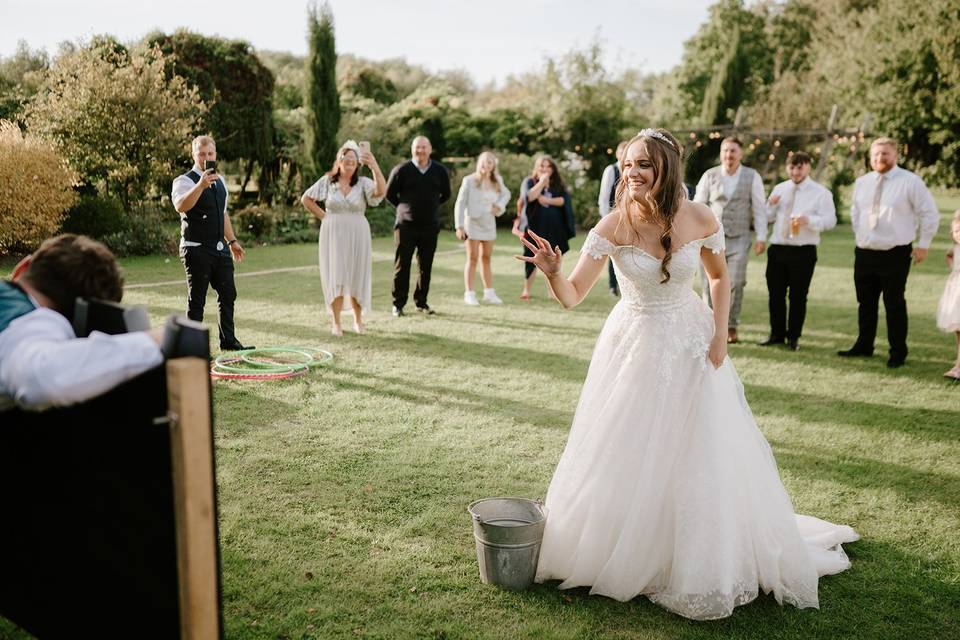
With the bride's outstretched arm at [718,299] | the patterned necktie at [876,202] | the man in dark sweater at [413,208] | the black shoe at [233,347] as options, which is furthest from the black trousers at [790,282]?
the black shoe at [233,347]

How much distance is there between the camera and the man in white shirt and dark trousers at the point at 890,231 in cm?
779

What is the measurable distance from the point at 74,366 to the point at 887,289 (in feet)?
26.9

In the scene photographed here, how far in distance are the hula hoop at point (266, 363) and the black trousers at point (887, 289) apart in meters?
5.88

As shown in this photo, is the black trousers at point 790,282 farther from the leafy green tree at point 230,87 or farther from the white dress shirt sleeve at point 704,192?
the leafy green tree at point 230,87

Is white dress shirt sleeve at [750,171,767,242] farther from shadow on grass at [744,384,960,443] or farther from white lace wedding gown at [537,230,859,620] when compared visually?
white lace wedding gown at [537,230,859,620]

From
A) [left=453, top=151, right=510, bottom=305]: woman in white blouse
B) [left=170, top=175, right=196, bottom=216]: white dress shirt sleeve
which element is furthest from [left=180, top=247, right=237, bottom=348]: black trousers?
[left=453, top=151, right=510, bottom=305]: woman in white blouse

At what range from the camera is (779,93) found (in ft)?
96.5

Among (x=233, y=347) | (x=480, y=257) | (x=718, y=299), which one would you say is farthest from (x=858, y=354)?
(x=233, y=347)

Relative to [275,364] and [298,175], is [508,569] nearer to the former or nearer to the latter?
[275,364]

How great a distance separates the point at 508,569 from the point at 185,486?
1.79 m

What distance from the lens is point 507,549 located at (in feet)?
11.3

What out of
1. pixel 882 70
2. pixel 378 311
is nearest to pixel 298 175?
pixel 378 311

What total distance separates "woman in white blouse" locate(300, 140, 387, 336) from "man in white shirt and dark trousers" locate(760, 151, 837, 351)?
15.3ft

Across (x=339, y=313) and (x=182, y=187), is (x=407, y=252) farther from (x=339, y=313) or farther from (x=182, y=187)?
(x=182, y=187)
